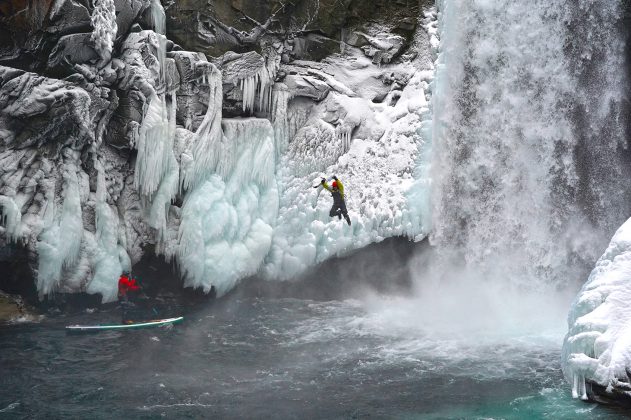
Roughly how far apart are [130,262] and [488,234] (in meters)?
7.58

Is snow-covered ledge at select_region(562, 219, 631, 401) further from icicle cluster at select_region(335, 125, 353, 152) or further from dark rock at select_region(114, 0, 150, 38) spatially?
dark rock at select_region(114, 0, 150, 38)

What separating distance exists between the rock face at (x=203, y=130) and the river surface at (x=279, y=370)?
1.49 m

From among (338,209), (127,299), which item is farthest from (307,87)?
(127,299)

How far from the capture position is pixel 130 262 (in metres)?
14.7

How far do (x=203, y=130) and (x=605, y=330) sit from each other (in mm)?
8956

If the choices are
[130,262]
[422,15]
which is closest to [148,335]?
[130,262]

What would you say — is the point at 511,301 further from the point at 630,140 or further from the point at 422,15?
the point at 422,15

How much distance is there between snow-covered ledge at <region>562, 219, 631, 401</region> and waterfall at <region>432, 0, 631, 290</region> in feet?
19.9

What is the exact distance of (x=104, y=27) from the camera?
44.3ft

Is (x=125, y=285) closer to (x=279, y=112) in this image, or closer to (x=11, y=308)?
(x=11, y=308)

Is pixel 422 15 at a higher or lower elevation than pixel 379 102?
higher

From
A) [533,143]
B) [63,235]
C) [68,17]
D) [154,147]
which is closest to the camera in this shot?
[68,17]

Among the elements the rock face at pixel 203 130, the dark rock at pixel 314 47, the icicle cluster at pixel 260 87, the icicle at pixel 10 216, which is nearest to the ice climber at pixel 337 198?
the rock face at pixel 203 130

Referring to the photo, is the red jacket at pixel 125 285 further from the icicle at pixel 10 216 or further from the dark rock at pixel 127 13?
the dark rock at pixel 127 13
